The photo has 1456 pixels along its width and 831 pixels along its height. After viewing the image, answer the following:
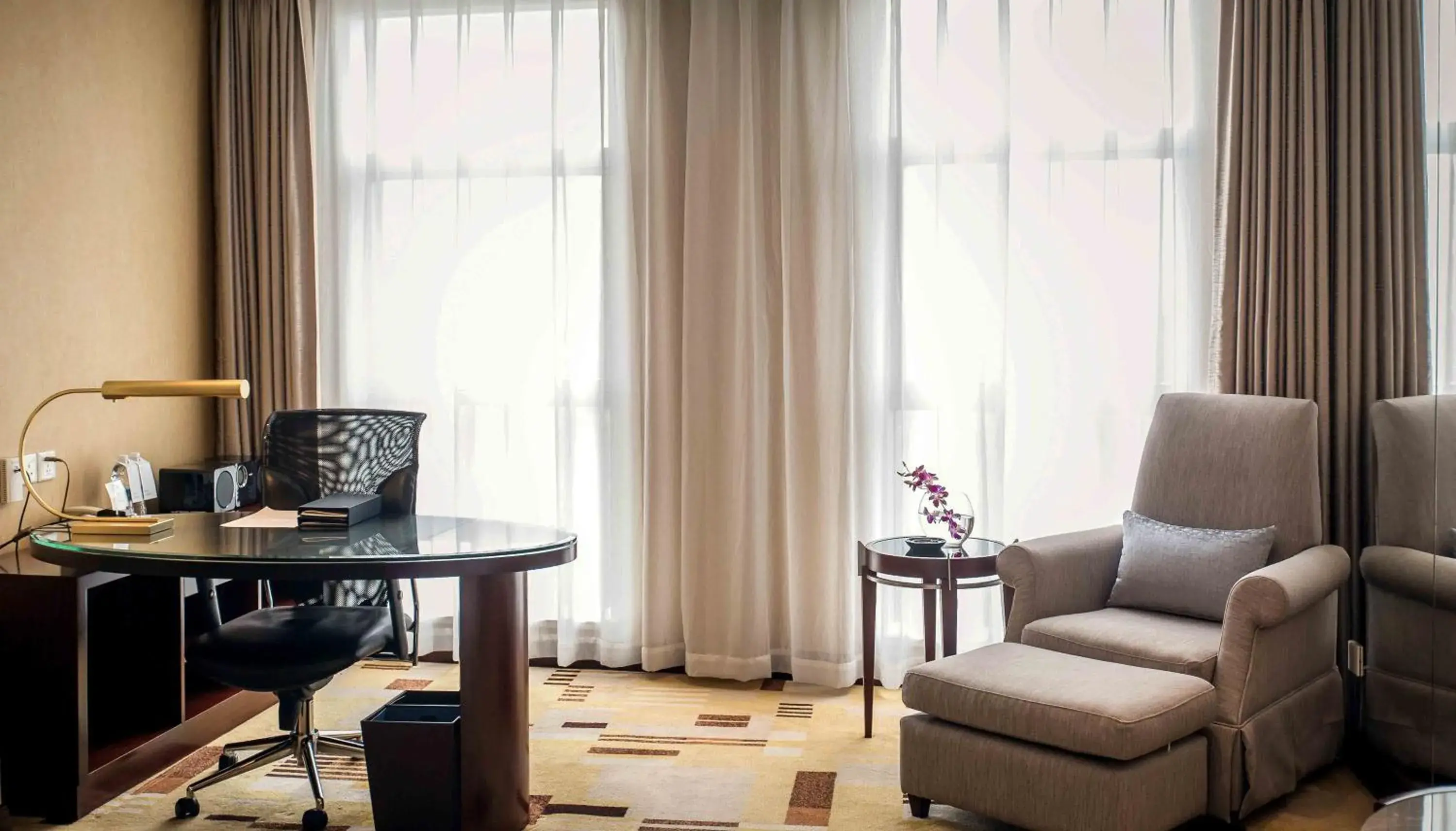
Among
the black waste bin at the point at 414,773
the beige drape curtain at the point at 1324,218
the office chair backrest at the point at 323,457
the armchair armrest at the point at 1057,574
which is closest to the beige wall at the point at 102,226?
the office chair backrest at the point at 323,457

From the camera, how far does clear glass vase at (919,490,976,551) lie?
3619 mm

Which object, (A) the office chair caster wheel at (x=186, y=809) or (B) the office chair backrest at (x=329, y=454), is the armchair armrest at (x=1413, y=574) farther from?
(A) the office chair caster wheel at (x=186, y=809)

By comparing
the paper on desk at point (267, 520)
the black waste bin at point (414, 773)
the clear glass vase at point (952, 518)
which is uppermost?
the paper on desk at point (267, 520)

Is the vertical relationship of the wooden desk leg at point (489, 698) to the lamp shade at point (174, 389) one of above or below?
below

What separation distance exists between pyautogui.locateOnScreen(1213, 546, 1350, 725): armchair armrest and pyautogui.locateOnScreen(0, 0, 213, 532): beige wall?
332cm

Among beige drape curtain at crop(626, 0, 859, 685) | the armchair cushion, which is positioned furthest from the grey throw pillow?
beige drape curtain at crop(626, 0, 859, 685)

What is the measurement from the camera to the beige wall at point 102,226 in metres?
3.58

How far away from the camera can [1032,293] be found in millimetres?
4152

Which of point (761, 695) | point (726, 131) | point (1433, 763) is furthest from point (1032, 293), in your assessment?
point (1433, 763)

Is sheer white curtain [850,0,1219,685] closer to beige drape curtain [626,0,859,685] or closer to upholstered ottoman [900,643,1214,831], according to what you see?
beige drape curtain [626,0,859,685]

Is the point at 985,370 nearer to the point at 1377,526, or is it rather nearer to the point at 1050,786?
the point at 1377,526

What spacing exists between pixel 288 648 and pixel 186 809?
21.6 inches

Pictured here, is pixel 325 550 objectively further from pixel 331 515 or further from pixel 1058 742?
pixel 1058 742

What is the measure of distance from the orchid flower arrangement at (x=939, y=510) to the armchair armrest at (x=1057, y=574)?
7.8 inches
